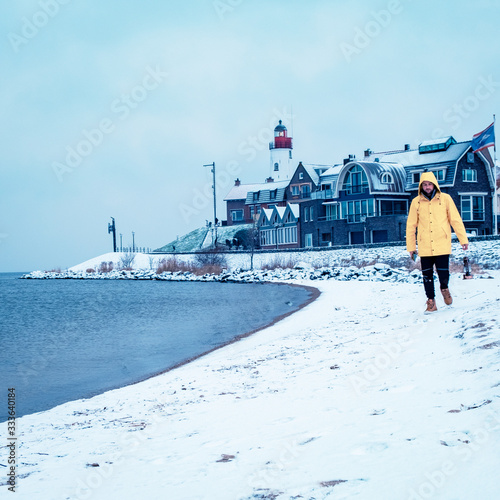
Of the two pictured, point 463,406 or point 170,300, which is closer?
point 463,406

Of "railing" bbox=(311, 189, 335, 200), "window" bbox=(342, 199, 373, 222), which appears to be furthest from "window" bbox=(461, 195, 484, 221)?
"railing" bbox=(311, 189, 335, 200)

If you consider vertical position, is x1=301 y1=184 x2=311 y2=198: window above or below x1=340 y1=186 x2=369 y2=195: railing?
above

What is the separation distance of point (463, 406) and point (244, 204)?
7604 cm

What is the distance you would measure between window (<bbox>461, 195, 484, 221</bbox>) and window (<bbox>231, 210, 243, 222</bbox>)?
113ft

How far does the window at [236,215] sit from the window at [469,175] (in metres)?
34.5

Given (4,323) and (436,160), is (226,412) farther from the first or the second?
(436,160)

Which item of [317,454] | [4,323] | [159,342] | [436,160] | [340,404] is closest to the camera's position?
[317,454]

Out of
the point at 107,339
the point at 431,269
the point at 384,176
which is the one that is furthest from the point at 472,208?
the point at 431,269

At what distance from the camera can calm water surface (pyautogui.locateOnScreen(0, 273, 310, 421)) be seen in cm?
984

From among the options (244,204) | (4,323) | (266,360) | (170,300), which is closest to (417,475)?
(266,360)

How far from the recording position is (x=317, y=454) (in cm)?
410

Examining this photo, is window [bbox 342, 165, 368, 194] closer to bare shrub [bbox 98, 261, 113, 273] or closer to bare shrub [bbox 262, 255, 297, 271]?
bare shrub [bbox 262, 255, 297, 271]

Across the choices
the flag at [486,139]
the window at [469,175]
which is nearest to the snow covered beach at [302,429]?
the flag at [486,139]

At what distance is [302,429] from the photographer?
15.6 ft
